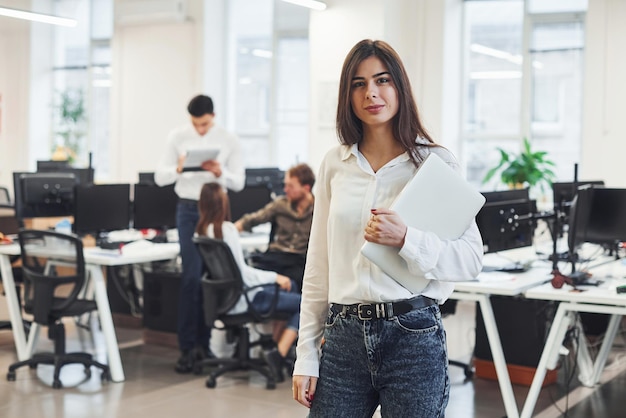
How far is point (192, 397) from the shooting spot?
4.86m

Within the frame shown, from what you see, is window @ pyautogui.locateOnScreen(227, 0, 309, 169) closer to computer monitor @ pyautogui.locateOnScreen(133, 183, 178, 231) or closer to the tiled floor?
computer monitor @ pyautogui.locateOnScreen(133, 183, 178, 231)

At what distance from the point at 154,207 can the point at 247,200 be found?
72 centimetres

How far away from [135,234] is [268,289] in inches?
70.6

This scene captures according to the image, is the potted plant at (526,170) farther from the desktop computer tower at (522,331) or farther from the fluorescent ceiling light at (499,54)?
the desktop computer tower at (522,331)

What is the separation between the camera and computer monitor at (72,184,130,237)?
5.92 meters

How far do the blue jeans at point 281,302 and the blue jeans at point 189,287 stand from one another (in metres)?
0.62

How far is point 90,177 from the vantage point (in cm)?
756

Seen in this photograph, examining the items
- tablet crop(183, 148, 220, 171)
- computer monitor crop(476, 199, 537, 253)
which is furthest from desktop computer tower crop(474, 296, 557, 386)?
tablet crop(183, 148, 220, 171)

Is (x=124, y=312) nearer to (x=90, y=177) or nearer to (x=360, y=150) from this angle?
A: (x=90, y=177)

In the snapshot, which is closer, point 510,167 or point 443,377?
point 443,377

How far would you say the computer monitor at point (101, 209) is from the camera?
592 cm

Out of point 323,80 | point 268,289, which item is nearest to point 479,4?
point 323,80

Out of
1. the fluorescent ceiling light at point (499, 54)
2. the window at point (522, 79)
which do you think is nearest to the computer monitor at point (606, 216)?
the window at point (522, 79)

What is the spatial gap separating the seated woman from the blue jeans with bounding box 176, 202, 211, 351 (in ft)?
1.15
